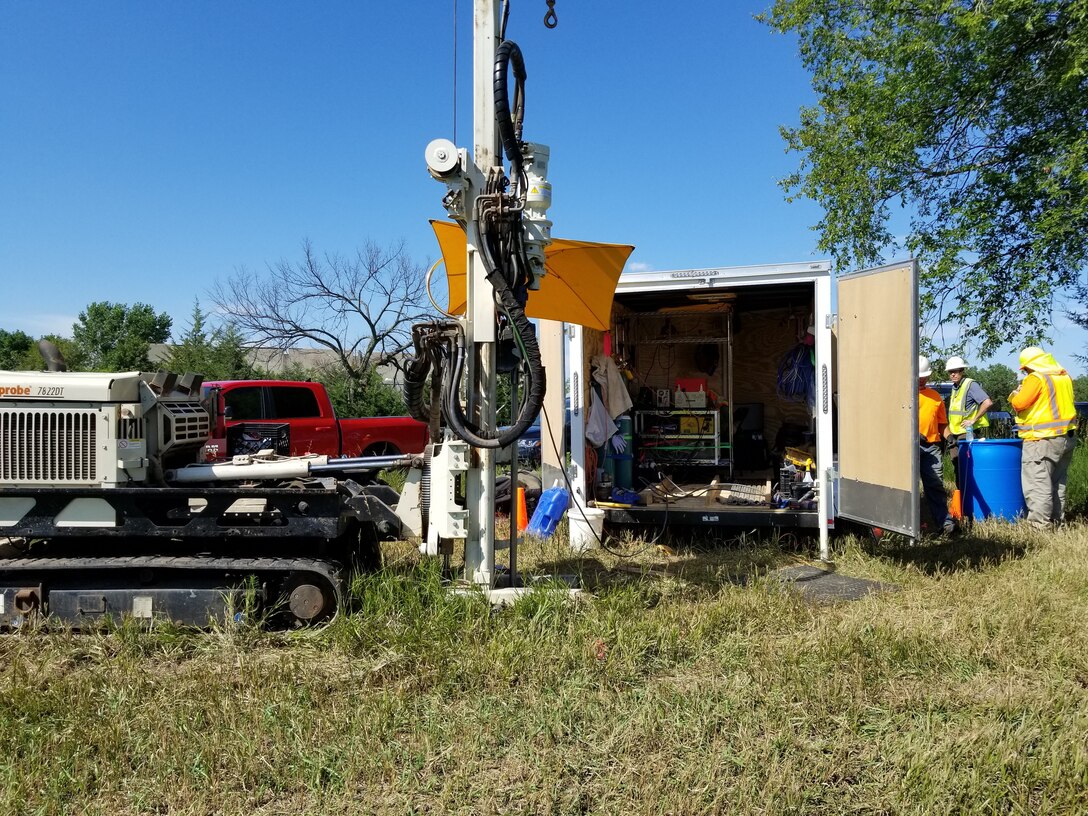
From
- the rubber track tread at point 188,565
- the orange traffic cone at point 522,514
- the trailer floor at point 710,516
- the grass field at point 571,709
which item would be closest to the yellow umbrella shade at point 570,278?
the trailer floor at point 710,516

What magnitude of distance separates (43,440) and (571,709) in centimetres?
347

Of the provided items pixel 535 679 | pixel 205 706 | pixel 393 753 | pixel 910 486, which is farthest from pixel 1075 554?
pixel 205 706

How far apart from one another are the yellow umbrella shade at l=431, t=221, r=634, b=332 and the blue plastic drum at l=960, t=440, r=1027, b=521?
4361 millimetres

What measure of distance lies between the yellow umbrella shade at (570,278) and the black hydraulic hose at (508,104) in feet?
5.63

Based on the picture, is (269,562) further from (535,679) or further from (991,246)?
(991,246)

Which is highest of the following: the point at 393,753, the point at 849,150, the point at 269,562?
the point at 849,150

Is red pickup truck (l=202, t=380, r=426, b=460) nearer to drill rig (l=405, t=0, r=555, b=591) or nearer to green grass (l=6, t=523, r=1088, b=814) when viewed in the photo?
drill rig (l=405, t=0, r=555, b=591)

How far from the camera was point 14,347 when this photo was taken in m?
47.2

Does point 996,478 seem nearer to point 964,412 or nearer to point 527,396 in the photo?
point 964,412

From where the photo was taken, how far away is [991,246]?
10.3 meters

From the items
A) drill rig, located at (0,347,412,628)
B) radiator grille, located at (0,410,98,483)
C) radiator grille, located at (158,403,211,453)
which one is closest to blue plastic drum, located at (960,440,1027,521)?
drill rig, located at (0,347,412,628)

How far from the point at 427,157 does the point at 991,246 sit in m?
8.54

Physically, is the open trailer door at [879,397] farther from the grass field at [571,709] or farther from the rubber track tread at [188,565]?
the rubber track tread at [188,565]

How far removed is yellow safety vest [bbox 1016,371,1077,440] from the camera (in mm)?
7957
